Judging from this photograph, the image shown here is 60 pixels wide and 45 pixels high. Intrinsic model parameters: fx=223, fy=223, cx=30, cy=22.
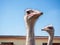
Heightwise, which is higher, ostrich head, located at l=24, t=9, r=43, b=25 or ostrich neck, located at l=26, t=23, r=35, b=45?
ostrich head, located at l=24, t=9, r=43, b=25

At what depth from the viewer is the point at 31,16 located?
304 centimetres

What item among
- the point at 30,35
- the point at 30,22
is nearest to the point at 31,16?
the point at 30,22

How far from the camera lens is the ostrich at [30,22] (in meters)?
2.98

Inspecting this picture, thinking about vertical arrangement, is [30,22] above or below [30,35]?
above

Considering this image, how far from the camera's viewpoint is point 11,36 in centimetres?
1484

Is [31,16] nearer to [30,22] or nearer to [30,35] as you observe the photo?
[30,22]

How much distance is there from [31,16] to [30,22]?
3.3 inches

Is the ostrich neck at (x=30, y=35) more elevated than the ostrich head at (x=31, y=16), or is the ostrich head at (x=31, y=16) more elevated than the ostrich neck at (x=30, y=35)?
the ostrich head at (x=31, y=16)

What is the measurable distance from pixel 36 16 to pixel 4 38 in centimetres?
1195

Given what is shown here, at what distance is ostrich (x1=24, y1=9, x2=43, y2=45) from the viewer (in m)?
2.98

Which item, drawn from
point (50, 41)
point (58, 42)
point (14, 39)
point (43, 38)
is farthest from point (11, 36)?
point (50, 41)

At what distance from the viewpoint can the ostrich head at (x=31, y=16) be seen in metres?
2.99

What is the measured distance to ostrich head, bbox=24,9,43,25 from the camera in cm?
299

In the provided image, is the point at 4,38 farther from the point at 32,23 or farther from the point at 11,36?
the point at 32,23
